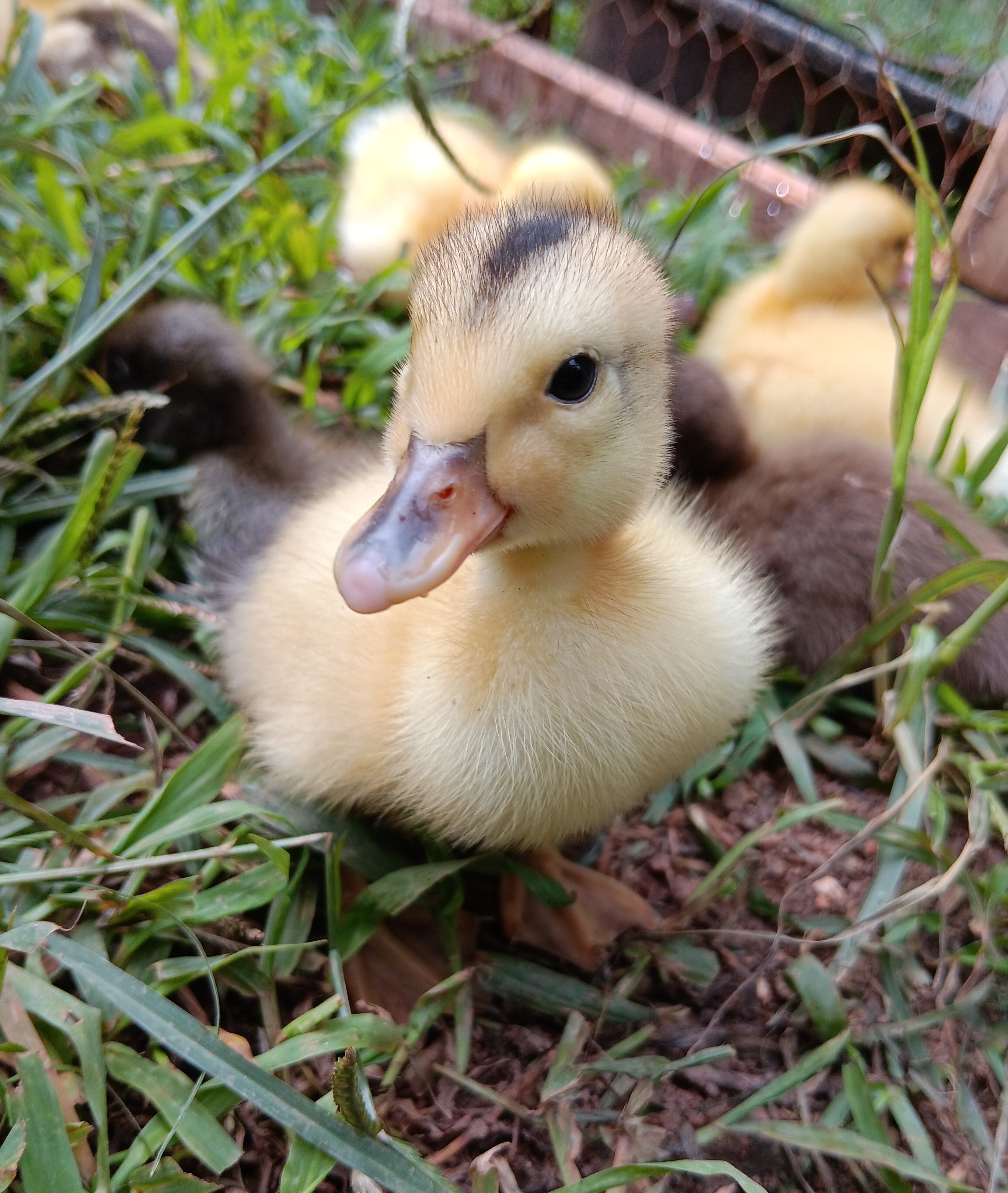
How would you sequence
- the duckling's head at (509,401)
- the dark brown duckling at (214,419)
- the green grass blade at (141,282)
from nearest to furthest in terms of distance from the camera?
the duckling's head at (509,401) < the green grass blade at (141,282) < the dark brown duckling at (214,419)

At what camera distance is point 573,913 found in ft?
3.24

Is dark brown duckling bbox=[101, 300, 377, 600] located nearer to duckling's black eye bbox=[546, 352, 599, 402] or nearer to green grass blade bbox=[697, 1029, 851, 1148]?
duckling's black eye bbox=[546, 352, 599, 402]

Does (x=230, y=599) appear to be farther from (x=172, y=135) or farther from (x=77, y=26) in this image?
(x=77, y=26)

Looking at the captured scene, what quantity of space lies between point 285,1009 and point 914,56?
240cm

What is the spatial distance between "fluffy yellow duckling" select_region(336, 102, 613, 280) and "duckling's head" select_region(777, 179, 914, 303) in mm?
381

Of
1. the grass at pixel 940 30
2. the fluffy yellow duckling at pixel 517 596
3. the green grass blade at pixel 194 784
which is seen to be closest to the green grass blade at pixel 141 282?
the fluffy yellow duckling at pixel 517 596

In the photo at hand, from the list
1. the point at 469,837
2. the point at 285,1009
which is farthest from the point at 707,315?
the point at 285,1009

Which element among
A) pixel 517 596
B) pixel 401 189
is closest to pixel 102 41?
Answer: pixel 401 189

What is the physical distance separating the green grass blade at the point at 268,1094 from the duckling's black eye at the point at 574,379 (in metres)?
0.57

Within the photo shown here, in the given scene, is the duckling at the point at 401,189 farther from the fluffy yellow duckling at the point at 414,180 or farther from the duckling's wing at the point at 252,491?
the duckling's wing at the point at 252,491

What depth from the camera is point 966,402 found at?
1541 millimetres

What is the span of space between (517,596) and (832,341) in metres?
1.02

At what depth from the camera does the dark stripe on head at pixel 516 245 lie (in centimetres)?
65

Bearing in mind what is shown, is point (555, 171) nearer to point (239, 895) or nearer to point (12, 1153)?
point (239, 895)
